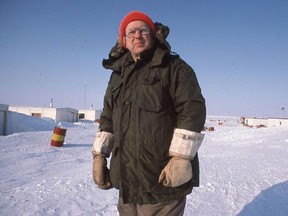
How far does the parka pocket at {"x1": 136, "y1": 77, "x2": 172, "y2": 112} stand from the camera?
72.6 inches

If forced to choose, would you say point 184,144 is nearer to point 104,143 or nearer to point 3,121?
point 104,143

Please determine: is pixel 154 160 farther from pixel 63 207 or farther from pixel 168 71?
pixel 63 207

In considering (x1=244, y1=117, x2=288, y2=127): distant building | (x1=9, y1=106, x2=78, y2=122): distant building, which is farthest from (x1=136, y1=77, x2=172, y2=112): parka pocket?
(x1=244, y1=117, x2=288, y2=127): distant building

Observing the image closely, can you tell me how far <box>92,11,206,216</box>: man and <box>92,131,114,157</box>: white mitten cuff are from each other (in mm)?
243

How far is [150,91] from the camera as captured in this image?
187cm

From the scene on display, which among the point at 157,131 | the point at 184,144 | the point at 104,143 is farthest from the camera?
the point at 104,143

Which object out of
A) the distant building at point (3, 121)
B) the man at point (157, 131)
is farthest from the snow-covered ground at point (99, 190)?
the distant building at point (3, 121)

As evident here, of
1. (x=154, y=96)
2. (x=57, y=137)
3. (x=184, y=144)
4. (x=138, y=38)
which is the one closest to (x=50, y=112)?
(x=57, y=137)

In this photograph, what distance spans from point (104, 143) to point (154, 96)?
2.30ft

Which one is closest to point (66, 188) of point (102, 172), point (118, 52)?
point (102, 172)

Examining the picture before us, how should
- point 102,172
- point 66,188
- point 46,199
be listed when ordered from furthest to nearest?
point 66,188
point 46,199
point 102,172

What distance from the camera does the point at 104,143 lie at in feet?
7.39

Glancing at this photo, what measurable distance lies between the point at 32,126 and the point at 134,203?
1050 inches

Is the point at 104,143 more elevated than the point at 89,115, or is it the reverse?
the point at 104,143
